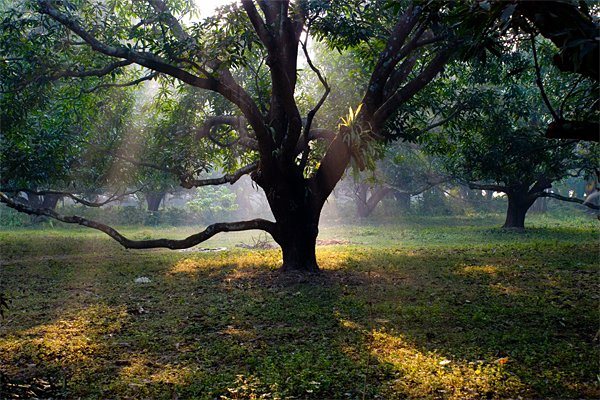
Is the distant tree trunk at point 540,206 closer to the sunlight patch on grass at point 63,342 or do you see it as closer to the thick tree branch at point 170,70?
the thick tree branch at point 170,70

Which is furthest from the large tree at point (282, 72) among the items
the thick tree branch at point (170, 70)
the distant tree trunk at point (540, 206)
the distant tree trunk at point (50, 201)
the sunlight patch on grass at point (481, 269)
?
the distant tree trunk at point (540, 206)

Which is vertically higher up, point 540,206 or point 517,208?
point 540,206

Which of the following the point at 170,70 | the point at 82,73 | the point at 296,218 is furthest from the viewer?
the point at 296,218

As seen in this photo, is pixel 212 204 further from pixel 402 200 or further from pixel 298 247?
pixel 298 247

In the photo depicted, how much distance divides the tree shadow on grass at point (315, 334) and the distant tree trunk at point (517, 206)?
13846 millimetres

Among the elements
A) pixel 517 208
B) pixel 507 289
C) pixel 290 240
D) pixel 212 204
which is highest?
pixel 212 204

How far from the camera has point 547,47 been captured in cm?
1278

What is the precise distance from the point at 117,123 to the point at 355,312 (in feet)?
49.0

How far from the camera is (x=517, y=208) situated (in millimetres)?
25594

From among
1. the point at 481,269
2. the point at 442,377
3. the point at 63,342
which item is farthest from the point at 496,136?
the point at 63,342

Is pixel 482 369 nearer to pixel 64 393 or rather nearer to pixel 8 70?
pixel 64 393

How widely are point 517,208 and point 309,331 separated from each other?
21300mm

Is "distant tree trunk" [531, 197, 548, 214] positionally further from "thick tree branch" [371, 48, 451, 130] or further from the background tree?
"thick tree branch" [371, 48, 451, 130]

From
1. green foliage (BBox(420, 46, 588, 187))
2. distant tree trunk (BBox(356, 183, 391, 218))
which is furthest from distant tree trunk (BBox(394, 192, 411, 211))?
green foliage (BBox(420, 46, 588, 187))
